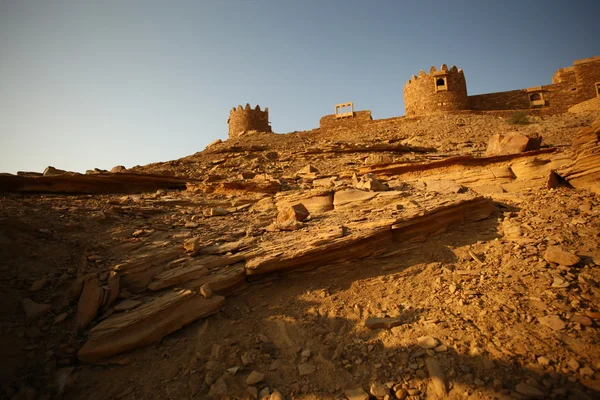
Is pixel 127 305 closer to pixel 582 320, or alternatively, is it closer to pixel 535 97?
pixel 582 320

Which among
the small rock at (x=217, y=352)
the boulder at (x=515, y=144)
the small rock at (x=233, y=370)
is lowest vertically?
the small rock at (x=233, y=370)

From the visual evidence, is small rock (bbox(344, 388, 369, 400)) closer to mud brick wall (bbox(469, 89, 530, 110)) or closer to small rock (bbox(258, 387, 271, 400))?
small rock (bbox(258, 387, 271, 400))

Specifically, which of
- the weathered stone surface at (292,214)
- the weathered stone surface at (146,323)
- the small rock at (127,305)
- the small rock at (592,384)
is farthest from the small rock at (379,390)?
the weathered stone surface at (292,214)

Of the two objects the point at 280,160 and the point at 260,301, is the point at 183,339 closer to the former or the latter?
the point at 260,301

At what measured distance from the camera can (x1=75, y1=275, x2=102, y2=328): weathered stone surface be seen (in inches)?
138

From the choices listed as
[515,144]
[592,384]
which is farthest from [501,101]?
[592,384]

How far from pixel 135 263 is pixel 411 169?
791 cm

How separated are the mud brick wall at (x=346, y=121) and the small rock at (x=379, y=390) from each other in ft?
73.0

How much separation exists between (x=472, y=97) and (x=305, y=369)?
2797 cm

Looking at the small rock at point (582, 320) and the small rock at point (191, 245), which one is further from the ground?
the small rock at point (191, 245)

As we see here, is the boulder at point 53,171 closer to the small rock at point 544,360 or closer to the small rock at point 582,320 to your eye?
the small rock at point 544,360

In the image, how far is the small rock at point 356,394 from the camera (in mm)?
2938

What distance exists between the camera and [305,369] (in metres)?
3.31

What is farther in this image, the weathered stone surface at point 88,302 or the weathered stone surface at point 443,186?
the weathered stone surface at point 443,186
